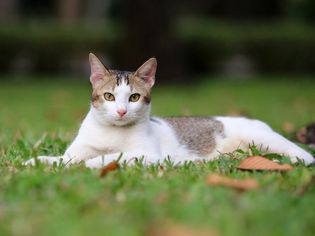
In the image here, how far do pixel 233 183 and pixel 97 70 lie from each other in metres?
1.83

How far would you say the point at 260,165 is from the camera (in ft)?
15.5

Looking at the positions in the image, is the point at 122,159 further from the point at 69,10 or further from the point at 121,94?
the point at 69,10

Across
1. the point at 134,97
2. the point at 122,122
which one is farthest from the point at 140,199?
the point at 134,97

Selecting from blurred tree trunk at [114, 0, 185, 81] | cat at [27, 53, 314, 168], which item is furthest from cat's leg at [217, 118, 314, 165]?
blurred tree trunk at [114, 0, 185, 81]

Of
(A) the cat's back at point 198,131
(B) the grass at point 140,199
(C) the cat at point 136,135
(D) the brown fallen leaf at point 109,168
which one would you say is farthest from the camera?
(A) the cat's back at point 198,131

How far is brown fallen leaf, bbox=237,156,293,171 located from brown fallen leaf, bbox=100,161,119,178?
890mm

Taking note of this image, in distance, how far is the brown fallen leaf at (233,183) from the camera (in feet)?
12.8

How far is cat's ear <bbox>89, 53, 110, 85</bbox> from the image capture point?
5.25 m

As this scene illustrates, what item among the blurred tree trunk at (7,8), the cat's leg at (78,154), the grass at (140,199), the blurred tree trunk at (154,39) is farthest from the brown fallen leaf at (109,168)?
the blurred tree trunk at (7,8)

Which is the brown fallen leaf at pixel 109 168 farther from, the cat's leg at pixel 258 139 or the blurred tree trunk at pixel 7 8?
the blurred tree trunk at pixel 7 8

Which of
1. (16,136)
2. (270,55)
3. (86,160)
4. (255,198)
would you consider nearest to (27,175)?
(86,160)

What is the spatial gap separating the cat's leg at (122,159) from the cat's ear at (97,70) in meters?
0.66

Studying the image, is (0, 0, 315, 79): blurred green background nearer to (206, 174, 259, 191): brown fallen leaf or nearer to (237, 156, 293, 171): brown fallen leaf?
(237, 156, 293, 171): brown fallen leaf

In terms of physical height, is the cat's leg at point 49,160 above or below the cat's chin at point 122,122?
below
